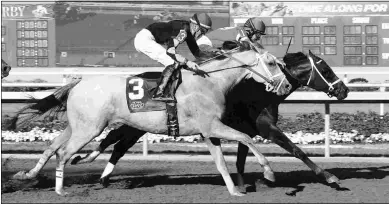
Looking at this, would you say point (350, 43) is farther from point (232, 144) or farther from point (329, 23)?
point (232, 144)

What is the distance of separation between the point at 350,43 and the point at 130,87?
1148 cm

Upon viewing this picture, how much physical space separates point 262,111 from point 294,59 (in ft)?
2.36

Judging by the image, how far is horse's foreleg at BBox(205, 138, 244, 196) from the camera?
A: 6.57 m

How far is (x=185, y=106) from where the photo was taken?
674cm

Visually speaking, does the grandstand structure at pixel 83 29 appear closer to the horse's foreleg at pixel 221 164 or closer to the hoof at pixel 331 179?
the hoof at pixel 331 179

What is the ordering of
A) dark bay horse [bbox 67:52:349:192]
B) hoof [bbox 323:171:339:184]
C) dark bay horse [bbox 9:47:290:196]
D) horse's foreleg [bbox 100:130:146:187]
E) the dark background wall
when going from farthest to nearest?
the dark background wall < horse's foreleg [bbox 100:130:146:187] < dark bay horse [bbox 67:52:349:192] < hoof [bbox 323:171:339:184] < dark bay horse [bbox 9:47:290:196]

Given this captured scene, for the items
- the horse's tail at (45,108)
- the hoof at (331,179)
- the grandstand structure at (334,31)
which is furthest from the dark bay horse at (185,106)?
the grandstand structure at (334,31)

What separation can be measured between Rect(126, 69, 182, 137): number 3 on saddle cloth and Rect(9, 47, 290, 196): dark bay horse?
0.14 ft

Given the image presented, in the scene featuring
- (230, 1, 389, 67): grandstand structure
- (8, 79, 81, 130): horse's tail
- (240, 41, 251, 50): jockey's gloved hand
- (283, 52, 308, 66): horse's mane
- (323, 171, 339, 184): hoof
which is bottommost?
(323, 171, 339, 184): hoof

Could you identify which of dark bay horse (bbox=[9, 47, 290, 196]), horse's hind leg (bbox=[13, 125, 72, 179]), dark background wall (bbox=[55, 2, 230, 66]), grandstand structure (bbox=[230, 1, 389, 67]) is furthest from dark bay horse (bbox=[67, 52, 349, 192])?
A: dark background wall (bbox=[55, 2, 230, 66])

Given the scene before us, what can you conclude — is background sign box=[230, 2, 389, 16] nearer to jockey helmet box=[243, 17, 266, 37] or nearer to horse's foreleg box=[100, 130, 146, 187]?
jockey helmet box=[243, 17, 266, 37]

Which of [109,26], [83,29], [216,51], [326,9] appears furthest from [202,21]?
[83,29]

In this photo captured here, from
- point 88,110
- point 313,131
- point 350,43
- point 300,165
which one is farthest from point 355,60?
point 88,110

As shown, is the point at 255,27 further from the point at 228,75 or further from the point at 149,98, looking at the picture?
the point at 149,98
